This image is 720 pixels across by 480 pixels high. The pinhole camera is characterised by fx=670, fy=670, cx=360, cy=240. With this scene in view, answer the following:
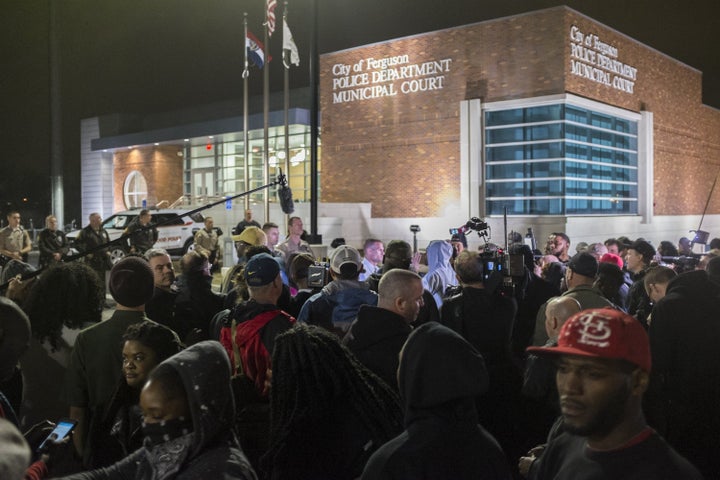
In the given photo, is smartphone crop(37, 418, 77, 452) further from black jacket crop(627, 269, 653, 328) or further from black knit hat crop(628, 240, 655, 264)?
black knit hat crop(628, 240, 655, 264)

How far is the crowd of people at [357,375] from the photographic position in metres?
2.25

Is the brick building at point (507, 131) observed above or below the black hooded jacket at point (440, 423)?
above

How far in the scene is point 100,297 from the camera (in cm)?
501

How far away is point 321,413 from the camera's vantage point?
2857mm

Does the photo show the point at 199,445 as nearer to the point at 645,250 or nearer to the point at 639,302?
the point at 639,302

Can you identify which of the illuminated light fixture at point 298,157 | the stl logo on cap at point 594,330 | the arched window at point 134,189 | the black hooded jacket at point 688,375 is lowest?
the black hooded jacket at point 688,375

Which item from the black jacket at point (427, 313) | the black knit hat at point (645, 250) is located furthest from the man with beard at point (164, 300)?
the black knit hat at point (645, 250)

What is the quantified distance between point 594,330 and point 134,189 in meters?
45.0

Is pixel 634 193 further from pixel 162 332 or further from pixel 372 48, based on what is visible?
pixel 162 332

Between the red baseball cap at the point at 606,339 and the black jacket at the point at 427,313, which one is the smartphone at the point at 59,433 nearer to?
the red baseball cap at the point at 606,339

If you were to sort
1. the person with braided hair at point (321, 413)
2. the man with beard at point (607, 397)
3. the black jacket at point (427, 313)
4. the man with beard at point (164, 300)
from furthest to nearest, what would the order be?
the man with beard at point (164, 300) < the black jacket at point (427, 313) < the person with braided hair at point (321, 413) < the man with beard at point (607, 397)

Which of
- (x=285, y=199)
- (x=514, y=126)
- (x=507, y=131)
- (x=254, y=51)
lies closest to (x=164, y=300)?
(x=285, y=199)

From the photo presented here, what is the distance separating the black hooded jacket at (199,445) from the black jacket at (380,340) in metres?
1.34

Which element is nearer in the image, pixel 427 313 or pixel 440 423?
pixel 440 423
